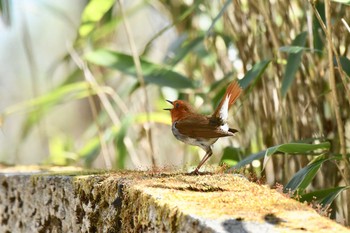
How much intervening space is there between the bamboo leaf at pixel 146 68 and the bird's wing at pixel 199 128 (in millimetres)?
956

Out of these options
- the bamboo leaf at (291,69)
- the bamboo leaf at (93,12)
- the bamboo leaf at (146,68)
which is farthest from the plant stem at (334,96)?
the bamboo leaf at (93,12)

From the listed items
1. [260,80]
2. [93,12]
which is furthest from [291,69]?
[93,12]

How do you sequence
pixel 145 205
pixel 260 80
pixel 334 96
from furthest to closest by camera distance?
pixel 260 80 → pixel 334 96 → pixel 145 205

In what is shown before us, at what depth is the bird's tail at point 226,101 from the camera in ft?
8.54

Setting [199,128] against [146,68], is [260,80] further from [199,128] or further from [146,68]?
[199,128]

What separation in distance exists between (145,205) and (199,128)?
0.64 meters

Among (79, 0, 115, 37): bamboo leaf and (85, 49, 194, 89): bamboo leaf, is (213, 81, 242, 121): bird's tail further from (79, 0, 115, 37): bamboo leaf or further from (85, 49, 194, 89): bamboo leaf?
(79, 0, 115, 37): bamboo leaf

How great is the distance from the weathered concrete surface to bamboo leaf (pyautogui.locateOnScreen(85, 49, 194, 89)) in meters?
0.85

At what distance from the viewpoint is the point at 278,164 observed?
3.32m

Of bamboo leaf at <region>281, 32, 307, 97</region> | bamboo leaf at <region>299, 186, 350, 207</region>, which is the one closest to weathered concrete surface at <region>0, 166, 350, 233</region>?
bamboo leaf at <region>299, 186, 350, 207</region>

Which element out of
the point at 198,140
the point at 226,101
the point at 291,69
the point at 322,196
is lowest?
the point at 322,196

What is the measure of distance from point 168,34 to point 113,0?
5.89 ft

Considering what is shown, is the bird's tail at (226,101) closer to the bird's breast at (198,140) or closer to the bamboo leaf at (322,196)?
the bird's breast at (198,140)

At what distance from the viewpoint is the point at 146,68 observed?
3682 mm
